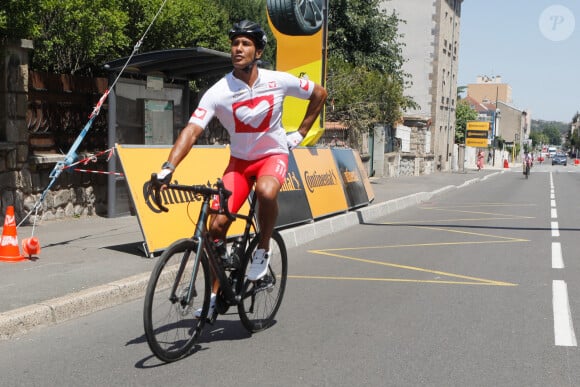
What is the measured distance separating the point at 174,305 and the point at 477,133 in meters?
63.5

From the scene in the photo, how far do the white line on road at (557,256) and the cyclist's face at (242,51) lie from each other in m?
5.22

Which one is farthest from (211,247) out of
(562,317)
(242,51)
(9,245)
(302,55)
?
(302,55)

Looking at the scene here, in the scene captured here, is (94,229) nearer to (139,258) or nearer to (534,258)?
(139,258)

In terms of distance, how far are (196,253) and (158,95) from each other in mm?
7977

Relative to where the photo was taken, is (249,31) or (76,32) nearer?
(249,31)

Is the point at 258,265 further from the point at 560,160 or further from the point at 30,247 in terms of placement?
the point at 560,160

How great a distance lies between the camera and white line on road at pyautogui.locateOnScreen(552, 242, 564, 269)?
827 cm

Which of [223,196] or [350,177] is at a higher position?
[223,196]

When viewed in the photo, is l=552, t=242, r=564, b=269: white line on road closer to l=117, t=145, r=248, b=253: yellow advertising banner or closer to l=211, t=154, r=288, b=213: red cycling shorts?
l=117, t=145, r=248, b=253: yellow advertising banner

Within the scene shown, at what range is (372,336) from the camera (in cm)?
495

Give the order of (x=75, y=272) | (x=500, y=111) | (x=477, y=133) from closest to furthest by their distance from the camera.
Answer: (x=75, y=272), (x=477, y=133), (x=500, y=111)

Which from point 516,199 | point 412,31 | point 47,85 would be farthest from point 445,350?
point 412,31

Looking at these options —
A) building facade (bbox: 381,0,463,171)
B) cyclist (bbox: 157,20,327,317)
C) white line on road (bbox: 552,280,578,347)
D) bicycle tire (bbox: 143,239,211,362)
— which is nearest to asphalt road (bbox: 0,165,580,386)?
white line on road (bbox: 552,280,578,347)

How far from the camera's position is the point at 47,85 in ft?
32.9
